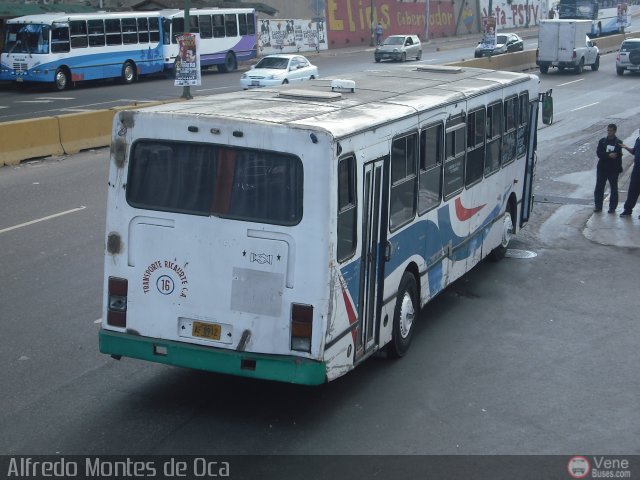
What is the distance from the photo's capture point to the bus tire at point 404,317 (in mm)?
9492

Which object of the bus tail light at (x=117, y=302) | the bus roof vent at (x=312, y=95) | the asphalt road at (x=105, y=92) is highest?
the bus roof vent at (x=312, y=95)

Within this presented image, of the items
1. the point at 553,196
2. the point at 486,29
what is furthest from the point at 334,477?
the point at 486,29

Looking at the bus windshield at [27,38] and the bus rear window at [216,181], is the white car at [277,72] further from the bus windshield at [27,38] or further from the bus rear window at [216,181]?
the bus rear window at [216,181]

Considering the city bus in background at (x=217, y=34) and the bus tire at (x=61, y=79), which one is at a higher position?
the city bus in background at (x=217, y=34)

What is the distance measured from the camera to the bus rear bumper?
768 cm

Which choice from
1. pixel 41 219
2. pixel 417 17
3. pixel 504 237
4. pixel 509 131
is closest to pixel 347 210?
pixel 509 131

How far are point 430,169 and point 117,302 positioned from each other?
3690 mm

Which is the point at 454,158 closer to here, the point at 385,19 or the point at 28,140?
the point at 28,140

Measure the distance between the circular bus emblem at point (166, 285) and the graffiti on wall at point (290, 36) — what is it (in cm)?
5177

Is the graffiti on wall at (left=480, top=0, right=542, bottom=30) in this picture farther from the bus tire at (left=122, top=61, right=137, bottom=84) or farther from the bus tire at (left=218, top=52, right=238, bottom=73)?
the bus tire at (left=122, top=61, right=137, bottom=84)

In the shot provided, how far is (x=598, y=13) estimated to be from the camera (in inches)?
2928

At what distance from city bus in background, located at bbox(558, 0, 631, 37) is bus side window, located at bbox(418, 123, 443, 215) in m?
66.5

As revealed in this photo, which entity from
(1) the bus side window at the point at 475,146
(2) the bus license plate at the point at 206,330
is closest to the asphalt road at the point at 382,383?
(2) the bus license plate at the point at 206,330

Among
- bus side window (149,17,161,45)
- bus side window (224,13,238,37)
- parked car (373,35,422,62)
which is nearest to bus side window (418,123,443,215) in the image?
bus side window (149,17,161,45)
